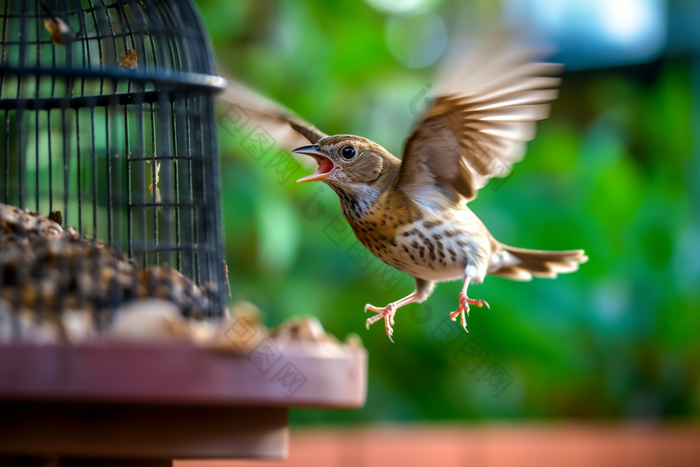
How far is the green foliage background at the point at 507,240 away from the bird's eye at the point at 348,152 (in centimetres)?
170

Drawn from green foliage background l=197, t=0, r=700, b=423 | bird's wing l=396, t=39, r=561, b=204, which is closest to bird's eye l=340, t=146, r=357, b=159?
bird's wing l=396, t=39, r=561, b=204

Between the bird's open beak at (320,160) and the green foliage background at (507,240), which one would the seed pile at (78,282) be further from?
the green foliage background at (507,240)

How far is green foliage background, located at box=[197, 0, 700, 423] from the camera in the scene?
17.6ft

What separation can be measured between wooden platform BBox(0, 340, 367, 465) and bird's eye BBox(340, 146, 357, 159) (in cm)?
139

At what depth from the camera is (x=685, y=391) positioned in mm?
6703

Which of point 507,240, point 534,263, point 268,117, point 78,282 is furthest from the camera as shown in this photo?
point 507,240

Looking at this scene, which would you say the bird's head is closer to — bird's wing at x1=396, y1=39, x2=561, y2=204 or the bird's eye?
the bird's eye

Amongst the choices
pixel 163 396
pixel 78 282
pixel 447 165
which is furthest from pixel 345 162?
pixel 163 396

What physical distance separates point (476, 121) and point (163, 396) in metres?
1.73

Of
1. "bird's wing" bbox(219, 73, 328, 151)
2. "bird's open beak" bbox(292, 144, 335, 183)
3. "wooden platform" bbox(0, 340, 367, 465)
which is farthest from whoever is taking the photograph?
"bird's wing" bbox(219, 73, 328, 151)

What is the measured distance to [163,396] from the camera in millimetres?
1594

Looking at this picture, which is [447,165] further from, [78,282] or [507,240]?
[507,240]

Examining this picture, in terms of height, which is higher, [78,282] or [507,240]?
[507,240]

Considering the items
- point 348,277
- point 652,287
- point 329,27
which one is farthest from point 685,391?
point 329,27
